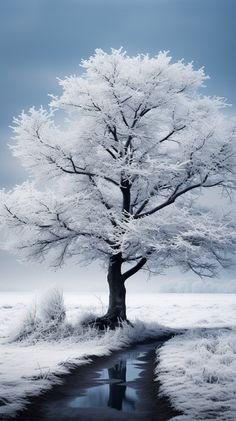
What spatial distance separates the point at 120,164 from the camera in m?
16.7

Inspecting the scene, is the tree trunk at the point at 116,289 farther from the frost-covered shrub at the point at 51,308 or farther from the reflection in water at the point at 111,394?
the reflection in water at the point at 111,394

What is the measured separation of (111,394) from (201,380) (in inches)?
70.1

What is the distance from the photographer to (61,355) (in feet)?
39.6

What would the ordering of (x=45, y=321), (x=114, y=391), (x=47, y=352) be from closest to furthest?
(x=114, y=391) → (x=47, y=352) → (x=45, y=321)

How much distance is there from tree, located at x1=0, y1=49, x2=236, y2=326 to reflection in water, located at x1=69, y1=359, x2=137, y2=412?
624 centimetres

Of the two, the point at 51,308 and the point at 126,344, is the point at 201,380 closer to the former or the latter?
the point at 126,344

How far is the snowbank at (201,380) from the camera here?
645 cm

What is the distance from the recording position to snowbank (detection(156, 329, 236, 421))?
645 cm

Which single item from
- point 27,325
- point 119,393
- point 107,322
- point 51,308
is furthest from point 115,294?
point 119,393

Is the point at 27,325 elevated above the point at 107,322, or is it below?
below

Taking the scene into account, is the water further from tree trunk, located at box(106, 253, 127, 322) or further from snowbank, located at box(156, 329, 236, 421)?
tree trunk, located at box(106, 253, 127, 322)

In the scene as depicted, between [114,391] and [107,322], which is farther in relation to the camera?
[107,322]

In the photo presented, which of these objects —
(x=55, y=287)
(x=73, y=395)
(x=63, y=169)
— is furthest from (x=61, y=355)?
(x=63, y=169)

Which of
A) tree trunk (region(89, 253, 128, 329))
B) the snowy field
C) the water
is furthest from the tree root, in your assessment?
the water
